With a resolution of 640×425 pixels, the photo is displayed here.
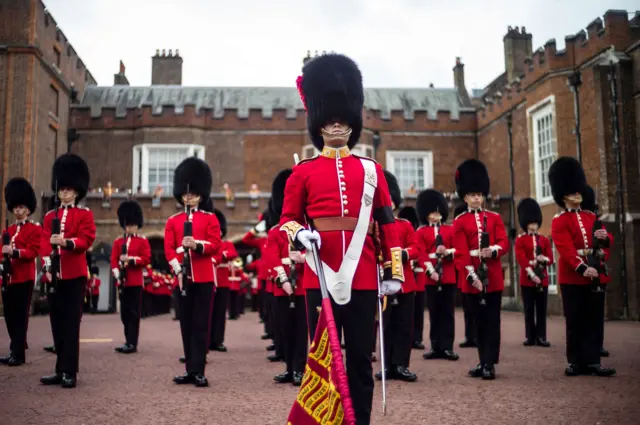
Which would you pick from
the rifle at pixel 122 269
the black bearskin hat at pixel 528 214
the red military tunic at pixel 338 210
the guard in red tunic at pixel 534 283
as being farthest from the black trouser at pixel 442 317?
the red military tunic at pixel 338 210

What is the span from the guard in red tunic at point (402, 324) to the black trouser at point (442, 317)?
4.24 ft

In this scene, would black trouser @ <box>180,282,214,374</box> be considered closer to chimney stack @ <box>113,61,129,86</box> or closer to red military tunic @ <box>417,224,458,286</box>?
red military tunic @ <box>417,224,458,286</box>

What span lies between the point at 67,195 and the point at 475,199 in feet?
13.8

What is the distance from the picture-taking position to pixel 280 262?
6.85m

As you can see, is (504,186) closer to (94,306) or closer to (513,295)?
(513,295)

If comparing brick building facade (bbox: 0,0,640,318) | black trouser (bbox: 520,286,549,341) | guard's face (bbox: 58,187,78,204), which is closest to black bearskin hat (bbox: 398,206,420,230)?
black trouser (bbox: 520,286,549,341)

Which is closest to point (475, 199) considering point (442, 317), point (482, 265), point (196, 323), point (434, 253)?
point (482, 265)

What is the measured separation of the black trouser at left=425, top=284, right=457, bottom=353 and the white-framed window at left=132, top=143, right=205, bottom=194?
14.7 metres

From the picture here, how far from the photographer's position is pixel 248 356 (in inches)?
339

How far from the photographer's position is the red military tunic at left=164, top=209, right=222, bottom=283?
246 inches

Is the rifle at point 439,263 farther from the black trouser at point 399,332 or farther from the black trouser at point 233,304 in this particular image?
the black trouser at point 233,304

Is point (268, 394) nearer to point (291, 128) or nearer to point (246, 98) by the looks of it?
point (291, 128)

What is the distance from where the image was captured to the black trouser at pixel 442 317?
814cm

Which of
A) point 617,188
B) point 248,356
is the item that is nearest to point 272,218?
point 248,356
